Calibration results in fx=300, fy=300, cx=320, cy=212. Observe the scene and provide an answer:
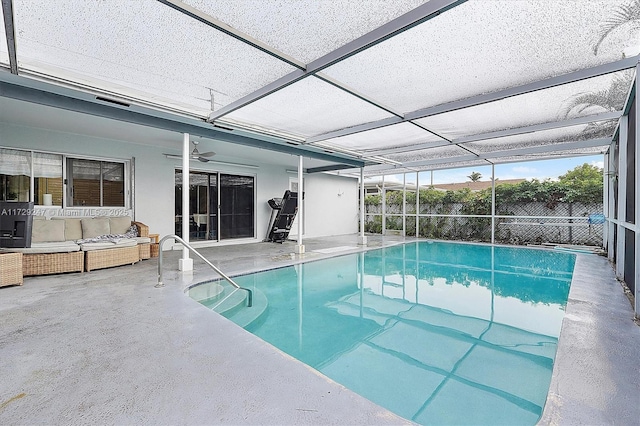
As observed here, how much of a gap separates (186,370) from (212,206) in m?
7.37

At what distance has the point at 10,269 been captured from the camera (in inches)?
162

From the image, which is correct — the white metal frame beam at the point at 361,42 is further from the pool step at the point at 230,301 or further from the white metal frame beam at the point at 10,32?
the pool step at the point at 230,301

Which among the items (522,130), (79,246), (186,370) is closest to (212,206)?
(79,246)

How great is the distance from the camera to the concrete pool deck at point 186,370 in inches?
63.5

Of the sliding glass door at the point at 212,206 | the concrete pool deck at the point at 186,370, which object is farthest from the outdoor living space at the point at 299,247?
the sliding glass door at the point at 212,206

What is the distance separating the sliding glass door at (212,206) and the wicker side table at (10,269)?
4.09 m

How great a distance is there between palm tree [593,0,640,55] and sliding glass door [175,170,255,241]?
848cm

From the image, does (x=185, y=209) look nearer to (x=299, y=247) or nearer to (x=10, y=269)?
(x=10, y=269)

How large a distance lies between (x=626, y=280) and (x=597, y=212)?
5858 millimetres

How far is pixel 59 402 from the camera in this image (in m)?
1.72

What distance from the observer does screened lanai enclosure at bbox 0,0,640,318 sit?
2.35 meters

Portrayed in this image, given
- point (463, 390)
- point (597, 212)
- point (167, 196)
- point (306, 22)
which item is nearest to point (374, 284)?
point (463, 390)

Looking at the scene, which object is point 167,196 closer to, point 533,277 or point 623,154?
point 533,277

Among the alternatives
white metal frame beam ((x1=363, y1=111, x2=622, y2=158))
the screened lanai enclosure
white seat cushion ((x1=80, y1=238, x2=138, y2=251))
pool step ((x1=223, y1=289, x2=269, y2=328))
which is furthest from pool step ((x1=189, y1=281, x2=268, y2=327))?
white metal frame beam ((x1=363, y1=111, x2=622, y2=158))
